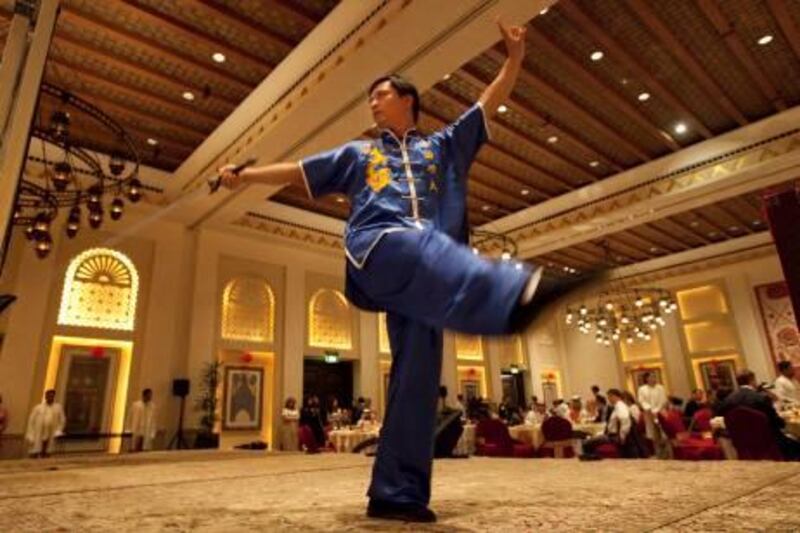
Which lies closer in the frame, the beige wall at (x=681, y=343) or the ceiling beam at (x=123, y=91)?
the ceiling beam at (x=123, y=91)

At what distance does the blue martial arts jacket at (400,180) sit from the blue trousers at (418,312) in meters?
0.08

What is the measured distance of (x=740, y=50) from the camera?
616cm

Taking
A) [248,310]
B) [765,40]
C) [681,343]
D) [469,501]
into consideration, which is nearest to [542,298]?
[469,501]

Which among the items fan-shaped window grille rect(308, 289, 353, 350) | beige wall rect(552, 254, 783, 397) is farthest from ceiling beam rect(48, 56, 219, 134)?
beige wall rect(552, 254, 783, 397)

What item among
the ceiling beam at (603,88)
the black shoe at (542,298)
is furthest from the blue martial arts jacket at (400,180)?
the ceiling beam at (603,88)

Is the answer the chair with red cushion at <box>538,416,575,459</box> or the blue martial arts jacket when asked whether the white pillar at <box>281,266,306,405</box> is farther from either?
the blue martial arts jacket

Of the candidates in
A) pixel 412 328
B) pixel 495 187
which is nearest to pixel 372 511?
pixel 412 328

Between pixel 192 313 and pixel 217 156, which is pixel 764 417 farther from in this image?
pixel 192 313

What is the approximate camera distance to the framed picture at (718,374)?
473 inches

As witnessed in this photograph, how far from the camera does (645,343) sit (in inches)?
547

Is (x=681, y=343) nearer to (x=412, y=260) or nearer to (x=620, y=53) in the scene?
(x=620, y=53)

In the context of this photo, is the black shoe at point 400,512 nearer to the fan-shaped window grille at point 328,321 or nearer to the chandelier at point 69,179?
the chandelier at point 69,179

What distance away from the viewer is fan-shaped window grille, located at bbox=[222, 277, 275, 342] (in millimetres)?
9680

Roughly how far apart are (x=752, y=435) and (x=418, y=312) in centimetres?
391
